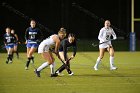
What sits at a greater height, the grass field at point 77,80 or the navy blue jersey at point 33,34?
the navy blue jersey at point 33,34

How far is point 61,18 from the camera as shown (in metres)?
38.4

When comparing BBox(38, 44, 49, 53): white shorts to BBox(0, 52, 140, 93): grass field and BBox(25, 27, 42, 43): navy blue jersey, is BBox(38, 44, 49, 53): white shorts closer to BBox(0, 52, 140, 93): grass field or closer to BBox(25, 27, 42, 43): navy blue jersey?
BBox(0, 52, 140, 93): grass field

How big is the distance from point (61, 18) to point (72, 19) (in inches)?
38.9

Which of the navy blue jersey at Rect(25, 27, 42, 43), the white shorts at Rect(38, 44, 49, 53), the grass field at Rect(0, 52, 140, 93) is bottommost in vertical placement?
the grass field at Rect(0, 52, 140, 93)

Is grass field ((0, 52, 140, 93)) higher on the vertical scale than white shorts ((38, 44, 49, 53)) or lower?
lower

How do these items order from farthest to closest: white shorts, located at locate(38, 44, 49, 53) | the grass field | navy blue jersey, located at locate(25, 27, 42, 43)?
navy blue jersey, located at locate(25, 27, 42, 43), white shorts, located at locate(38, 44, 49, 53), the grass field

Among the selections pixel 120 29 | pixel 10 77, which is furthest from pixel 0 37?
pixel 10 77

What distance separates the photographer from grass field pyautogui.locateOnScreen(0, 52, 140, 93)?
1345 centimetres

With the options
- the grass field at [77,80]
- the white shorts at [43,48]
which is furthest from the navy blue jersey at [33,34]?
the white shorts at [43,48]

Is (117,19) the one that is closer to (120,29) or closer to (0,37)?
(120,29)

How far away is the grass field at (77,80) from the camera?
13.5 meters

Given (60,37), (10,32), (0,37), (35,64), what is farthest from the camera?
(0,37)

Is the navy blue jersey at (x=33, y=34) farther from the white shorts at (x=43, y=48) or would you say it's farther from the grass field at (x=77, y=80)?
the white shorts at (x=43, y=48)

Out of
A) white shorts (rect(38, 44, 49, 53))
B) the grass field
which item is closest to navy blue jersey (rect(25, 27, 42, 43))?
the grass field
